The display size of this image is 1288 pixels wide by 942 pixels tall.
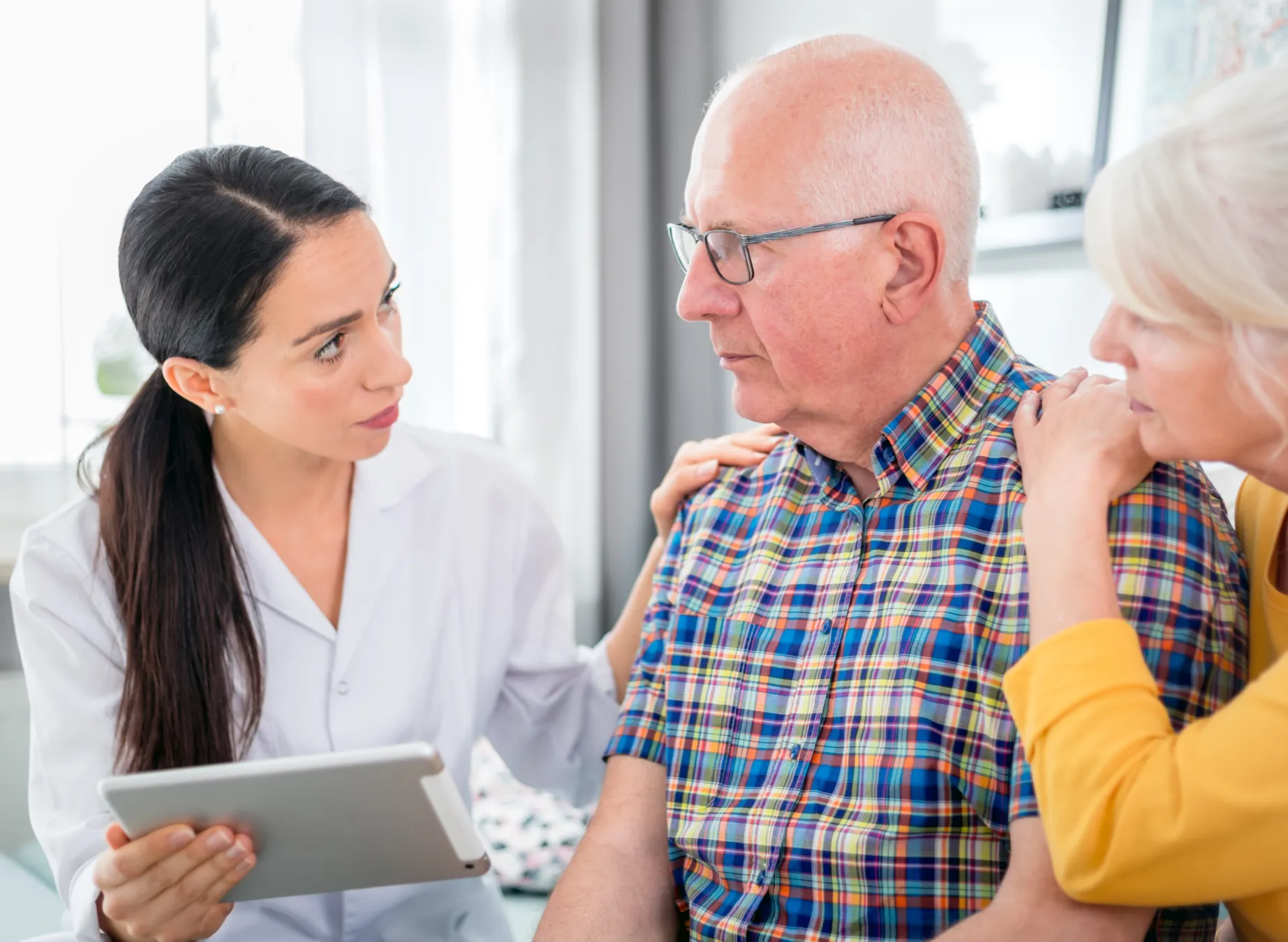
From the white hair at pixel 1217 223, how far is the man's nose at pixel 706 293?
45cm

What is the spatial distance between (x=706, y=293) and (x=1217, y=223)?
0.56 metres

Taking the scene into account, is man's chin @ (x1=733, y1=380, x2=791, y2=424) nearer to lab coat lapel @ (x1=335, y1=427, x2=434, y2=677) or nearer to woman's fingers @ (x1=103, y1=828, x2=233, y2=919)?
lab coat lapel @ (x1=335, y1=427, x2=434, y2=677)

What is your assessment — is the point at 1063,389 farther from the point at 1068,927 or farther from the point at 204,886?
the point at 204,886

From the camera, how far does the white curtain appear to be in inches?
100

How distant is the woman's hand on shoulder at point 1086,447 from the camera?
1032 millimetres

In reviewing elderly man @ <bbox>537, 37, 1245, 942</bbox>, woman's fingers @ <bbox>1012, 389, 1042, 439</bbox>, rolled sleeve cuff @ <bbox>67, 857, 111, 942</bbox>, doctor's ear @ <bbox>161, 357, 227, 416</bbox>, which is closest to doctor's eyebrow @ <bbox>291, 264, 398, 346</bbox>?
doctor's ear @ <bbox>161, 357, 227, 416</bbox>

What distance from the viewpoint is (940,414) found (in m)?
1.24

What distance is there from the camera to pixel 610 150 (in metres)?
3.01

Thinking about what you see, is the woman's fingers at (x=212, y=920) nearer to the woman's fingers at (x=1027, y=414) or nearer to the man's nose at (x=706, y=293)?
the man's nose at (x=706, y=293)

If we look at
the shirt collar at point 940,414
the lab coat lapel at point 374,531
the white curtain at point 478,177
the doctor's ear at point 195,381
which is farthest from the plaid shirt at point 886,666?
the white curtain at point 478,177

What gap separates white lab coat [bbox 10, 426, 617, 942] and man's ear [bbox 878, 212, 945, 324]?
67 centimetres

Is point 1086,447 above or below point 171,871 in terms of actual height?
above

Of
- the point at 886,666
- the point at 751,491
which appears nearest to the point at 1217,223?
the point at 886,666

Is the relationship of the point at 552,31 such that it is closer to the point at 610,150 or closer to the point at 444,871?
the point at 610,150
